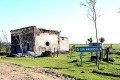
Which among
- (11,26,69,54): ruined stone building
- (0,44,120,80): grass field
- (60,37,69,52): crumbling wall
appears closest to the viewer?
(0,44,120,80): grass field

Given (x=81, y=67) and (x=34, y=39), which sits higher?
(x=34, y=39)

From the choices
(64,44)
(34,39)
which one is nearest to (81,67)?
(34,39)

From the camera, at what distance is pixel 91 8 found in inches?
1451

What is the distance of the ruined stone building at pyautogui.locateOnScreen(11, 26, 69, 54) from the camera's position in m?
50.8

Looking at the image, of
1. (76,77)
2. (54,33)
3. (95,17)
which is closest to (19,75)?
Answer: (76,77)

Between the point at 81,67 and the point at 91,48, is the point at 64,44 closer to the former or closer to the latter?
the point at 91,48

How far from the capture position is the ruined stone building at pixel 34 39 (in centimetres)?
5075

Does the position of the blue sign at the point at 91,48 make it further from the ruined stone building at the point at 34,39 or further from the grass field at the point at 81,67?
the ruined stone building at the point at 34,39

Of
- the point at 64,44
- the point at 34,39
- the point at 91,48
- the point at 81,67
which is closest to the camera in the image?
the point at 81,67

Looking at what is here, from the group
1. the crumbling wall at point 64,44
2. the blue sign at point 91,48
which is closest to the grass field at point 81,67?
the blue sign at point 91,48

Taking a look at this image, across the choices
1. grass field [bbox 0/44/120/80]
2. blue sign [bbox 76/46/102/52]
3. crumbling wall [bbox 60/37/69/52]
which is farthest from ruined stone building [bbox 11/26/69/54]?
blue sign [bbox 76/46/102/52]

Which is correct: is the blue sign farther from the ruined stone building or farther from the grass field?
the ruined stone building

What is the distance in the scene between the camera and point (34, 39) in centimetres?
5047

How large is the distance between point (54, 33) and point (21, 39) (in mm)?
6841
